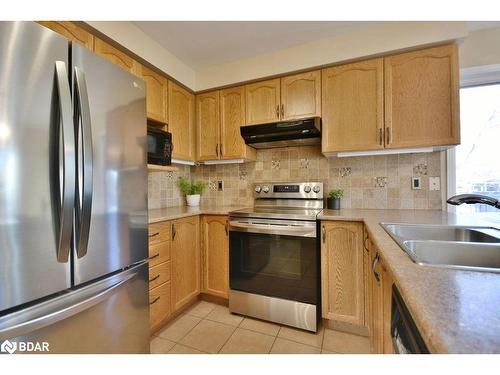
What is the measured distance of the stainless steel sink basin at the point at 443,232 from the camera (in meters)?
1.06

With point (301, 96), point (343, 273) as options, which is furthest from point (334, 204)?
point (301, 96)

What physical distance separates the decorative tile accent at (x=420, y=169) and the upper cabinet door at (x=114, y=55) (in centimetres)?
238

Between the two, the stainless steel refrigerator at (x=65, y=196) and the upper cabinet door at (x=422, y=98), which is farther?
the upper cabinet door at (x=422, y=98)

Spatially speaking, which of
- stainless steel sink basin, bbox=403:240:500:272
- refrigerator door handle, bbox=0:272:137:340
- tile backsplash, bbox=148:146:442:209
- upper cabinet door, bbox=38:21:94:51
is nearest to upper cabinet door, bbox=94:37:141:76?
upper cabinet door, bbox=38:21:94:51

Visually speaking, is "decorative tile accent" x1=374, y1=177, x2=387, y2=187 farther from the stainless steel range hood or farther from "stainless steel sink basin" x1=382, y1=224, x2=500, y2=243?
"stainless steel sink basin" x1=382, y1=224, x2=500, y2=243

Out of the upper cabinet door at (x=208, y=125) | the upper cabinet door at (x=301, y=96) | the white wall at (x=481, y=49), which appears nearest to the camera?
the white wall at (x=481, y=49)

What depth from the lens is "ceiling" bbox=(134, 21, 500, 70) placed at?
5.64 ft

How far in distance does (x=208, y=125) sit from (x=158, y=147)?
30.4 inches

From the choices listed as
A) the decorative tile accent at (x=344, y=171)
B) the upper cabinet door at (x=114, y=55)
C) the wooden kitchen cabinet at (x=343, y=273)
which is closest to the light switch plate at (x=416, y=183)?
the decorative tile accent at (x=344, y=171)

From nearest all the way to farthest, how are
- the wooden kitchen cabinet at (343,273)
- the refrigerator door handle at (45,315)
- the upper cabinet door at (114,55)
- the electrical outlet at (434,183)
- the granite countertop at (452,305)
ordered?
the granite countertop at (452,305)
the refrigerator door handle at (45,315)
the upper cabinet door at (114,55)
the wooden kitchen cabinet at (343,273)
the electrical outlet at (434,183)

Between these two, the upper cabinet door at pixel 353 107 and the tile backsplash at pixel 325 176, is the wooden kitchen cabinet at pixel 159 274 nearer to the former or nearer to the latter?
the tile backsplash at pixel 325 176
